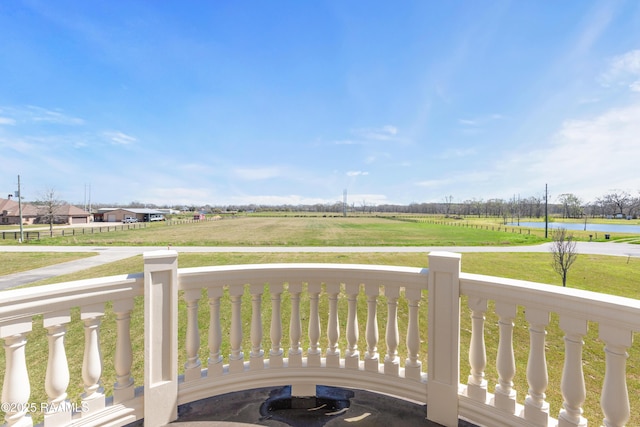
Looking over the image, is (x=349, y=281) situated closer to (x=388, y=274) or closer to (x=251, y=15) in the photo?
(x=388, y=274)

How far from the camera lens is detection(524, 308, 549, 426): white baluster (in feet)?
5.22

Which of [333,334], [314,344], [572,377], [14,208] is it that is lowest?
[314,344]

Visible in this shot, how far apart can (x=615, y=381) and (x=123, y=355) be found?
9.23ft

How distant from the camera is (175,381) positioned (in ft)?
6.26

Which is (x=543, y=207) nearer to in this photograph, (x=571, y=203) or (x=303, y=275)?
(x=571, y=203)

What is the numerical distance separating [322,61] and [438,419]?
10.1 metres

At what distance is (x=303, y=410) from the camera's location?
6.67ft

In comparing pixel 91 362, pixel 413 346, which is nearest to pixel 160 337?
pixel 91 362

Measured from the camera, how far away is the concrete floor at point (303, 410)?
73.9 inches

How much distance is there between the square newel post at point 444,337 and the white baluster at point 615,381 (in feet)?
2.31

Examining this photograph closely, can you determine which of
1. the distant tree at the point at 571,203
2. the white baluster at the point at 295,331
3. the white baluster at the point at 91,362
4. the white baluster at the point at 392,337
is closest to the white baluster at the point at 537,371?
the white baluster at the point at 392,337

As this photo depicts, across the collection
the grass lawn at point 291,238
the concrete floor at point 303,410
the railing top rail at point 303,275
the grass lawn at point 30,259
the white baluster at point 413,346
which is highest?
the railing top rail at point 303,275

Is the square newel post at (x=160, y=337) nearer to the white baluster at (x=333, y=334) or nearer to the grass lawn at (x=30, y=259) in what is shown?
the white baluster at (x=333, y=334)

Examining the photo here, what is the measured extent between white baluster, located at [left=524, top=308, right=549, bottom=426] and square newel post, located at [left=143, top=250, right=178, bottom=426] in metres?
2.28
